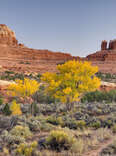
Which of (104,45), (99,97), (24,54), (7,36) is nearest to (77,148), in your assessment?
(99,97)

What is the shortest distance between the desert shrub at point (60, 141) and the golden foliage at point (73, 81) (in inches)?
287

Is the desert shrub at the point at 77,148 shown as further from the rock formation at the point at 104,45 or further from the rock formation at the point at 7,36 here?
the rock formation at the point at 104,45

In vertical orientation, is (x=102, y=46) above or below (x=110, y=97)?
above

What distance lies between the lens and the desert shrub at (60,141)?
20.8 ft

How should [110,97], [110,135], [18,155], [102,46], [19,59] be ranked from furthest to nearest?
1. [102,46]
2. [19,59]
3. [110,97]
4. [110,135]
5. [18,155]

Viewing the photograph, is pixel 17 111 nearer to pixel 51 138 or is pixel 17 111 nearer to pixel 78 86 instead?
pixel 78 86

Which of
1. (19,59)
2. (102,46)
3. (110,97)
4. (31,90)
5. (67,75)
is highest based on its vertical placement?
(102,46)

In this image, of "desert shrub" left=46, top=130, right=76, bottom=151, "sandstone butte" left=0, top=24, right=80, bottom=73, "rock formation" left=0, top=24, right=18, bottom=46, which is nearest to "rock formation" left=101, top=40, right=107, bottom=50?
"sandstone butte" left=0, top=24, right=80, bottom=73

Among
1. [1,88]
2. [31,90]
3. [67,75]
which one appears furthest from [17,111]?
[1,88]

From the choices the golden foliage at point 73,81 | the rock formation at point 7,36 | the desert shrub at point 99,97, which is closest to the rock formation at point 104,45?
the rock formation at point 7,36

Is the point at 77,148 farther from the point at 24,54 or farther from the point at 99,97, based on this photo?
the point at 24,54

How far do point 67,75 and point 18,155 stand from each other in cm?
926

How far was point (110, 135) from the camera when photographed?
780 cm

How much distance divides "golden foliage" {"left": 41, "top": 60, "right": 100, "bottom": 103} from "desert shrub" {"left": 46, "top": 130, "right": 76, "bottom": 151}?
7299 millimetres
